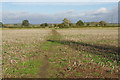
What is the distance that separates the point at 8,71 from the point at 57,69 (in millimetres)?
2934

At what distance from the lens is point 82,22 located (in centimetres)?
14938

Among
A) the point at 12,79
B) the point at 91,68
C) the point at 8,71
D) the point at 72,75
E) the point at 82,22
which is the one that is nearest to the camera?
the point at 12,79

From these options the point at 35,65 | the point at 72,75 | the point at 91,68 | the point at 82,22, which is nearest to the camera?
the point at 72,75

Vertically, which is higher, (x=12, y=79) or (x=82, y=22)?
(x=82, y=22)

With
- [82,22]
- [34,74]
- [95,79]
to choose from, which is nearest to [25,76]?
[34,74]

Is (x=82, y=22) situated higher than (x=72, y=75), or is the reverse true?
(x=82, y=22)

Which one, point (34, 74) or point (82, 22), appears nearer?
point (34, 74)

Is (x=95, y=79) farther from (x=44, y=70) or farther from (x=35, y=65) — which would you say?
(x=35, y=65)

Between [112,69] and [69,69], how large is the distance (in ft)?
8.62

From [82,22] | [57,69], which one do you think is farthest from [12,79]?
[82,22]

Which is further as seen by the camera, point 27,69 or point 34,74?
point 27,69

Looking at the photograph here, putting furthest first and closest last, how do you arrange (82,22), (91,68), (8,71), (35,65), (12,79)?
(82,22), (35,65), (91,68), (8,71), (12,79)

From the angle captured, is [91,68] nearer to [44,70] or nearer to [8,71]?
[44,70]

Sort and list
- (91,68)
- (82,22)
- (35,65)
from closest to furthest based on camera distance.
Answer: (91,68), (35,65), (82,22)
